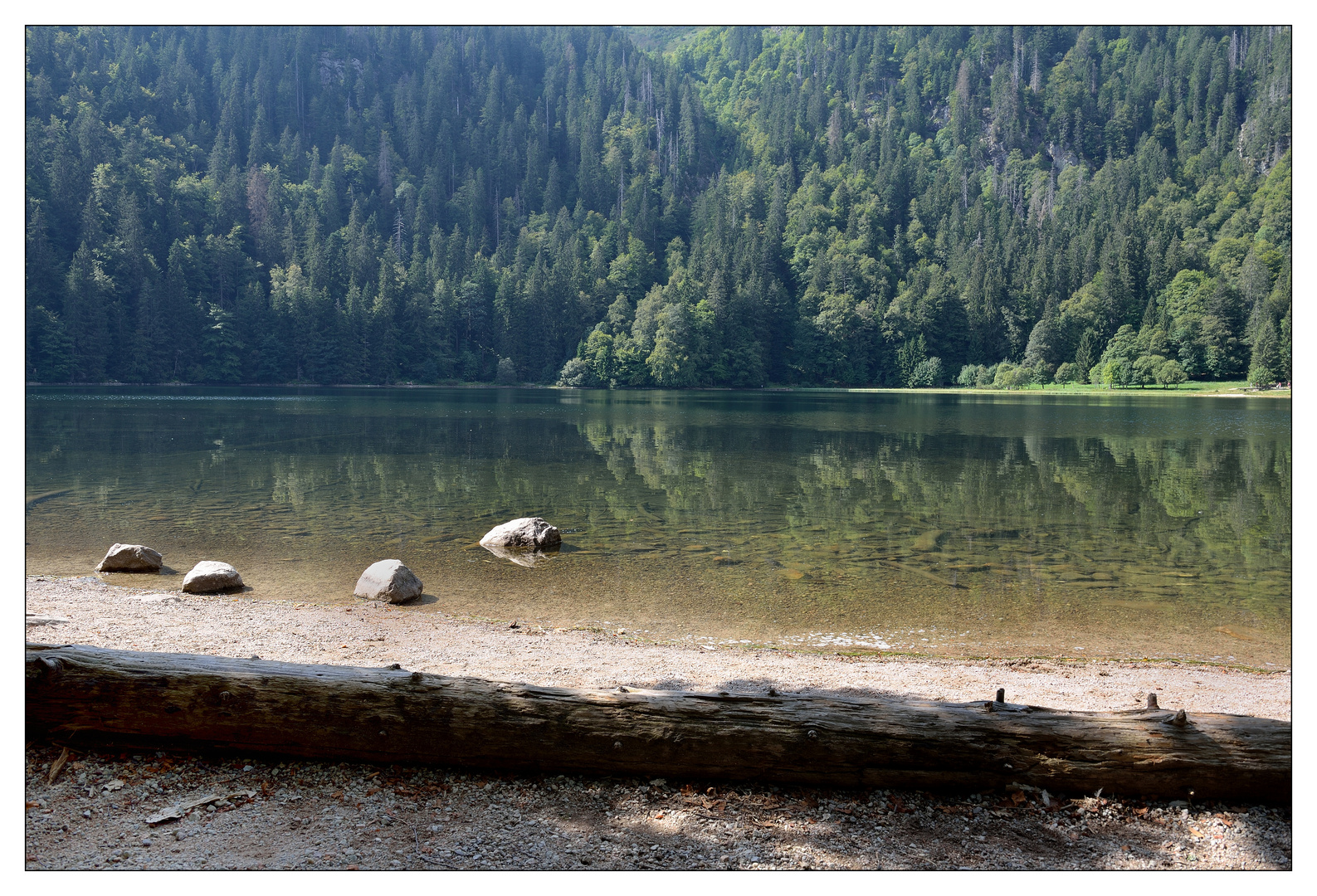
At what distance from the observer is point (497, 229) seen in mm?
177000

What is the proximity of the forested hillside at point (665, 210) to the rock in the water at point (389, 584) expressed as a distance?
179ft

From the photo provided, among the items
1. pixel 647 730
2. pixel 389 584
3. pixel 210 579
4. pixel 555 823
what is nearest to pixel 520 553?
pixel 389 584

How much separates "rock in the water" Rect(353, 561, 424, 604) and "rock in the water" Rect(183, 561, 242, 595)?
1.76 metres

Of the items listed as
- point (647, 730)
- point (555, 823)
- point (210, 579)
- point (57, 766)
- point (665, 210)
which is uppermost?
point (665, 210)

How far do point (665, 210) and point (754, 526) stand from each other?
164861 millimetres

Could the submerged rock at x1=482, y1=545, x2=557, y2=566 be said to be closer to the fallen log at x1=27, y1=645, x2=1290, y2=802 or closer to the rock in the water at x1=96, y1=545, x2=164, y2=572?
the rock in the water at x1=96, y1=545, x2=164, y2=572

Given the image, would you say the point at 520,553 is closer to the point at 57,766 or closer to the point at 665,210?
the point at 57,766

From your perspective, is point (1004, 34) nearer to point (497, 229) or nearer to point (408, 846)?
point (497, 229)

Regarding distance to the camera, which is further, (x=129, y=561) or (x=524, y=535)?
(x=524, y=535)

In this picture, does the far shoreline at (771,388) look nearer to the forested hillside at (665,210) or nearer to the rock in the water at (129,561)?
the forested hillside at (665,210)

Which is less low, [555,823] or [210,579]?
[555,823]

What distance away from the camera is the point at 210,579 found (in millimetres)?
11805

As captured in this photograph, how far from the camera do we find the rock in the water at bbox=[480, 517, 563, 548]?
590 inches
